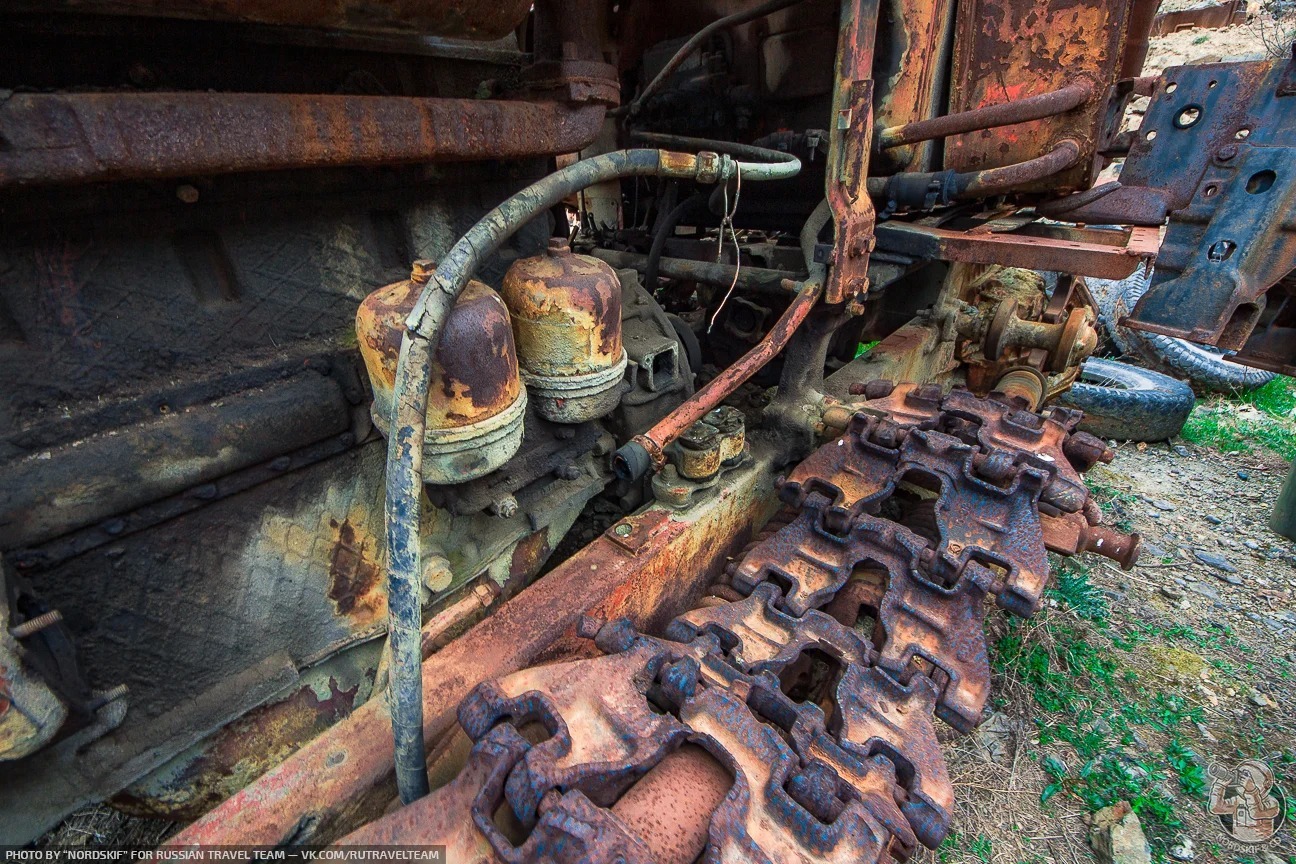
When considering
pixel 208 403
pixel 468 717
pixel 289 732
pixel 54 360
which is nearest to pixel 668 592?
pixel 468 717

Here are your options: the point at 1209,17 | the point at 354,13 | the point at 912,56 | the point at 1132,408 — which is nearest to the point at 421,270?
the point at 354,13

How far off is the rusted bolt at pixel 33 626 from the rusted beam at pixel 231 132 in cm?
68

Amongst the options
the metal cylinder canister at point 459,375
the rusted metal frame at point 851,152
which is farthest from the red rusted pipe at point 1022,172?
the metal cylinder canister at point 459,375

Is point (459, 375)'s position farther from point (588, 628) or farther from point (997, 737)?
point (997, 737)

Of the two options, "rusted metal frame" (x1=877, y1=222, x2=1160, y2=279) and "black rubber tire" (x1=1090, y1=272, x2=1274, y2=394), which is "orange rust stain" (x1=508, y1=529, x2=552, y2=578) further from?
"black rubber tire" (x1=1090, y1=272, x2=1274, y2=394)

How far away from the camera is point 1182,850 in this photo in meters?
1.79

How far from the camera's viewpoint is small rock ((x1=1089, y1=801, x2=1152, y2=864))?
174 cm

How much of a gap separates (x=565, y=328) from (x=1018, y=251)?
1.60 metres

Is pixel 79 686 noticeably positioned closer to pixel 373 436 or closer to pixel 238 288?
pixel 373 436

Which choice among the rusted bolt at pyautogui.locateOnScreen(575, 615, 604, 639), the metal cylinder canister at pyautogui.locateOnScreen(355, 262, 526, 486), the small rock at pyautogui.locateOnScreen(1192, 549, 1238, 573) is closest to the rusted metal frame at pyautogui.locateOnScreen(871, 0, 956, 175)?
the metal cylinder canister at pyautogui.locateOnScreen(355, 262, 526, 486)

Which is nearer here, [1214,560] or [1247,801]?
[1247,801]

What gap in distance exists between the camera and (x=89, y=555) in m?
1.21

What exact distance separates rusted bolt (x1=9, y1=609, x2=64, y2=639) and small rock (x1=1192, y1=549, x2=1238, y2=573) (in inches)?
166

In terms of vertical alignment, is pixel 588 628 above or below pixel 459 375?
below
